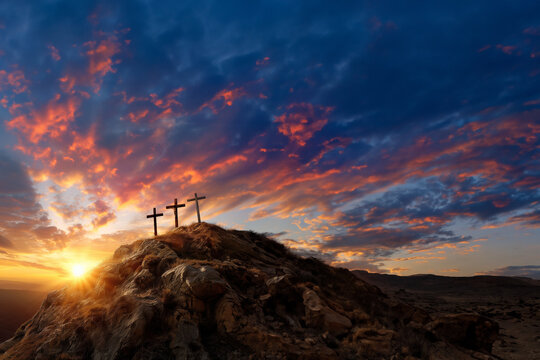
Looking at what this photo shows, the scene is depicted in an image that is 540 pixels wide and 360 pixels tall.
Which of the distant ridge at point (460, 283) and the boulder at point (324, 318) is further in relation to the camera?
the distant ridge at point (460, 283)

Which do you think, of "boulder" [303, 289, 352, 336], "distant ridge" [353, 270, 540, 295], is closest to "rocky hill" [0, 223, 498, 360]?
"boulder" [303, 289, 352, 336]

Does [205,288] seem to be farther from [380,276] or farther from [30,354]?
[380,276]

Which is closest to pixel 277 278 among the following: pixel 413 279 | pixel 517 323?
pixel 517 323

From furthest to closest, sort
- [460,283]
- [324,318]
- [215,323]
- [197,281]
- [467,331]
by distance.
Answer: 1. [460,283]
2. [467,331]
3. [197,281]
4. [324,318]
5. [215,323]

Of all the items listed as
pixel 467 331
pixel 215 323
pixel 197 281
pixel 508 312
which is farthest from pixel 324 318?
pixel 508 312

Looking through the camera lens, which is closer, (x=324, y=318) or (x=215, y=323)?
(x=215, y=323)

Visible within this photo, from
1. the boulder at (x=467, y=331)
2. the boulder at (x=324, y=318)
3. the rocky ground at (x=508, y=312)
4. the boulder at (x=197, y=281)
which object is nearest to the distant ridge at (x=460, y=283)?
the rocky ground at (x=508, y=312)

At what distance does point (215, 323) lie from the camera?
1205 cm

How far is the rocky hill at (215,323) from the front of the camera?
35.9 feet

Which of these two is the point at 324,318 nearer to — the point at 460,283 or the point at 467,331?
the point at 467,331

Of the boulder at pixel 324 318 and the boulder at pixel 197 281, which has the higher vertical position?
the boulder at pixel 197 281

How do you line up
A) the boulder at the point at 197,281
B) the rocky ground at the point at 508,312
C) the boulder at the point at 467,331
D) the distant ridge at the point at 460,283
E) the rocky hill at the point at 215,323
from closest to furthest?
the rocky hill at the point at 215,323, the boulder at the point at 197,281, the boulder at the point at 467,331, the rocky ground at the point at 508,312, the distant ridge at the point at 460,283

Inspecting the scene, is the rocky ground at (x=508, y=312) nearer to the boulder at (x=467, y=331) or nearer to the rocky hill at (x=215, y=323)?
the boulder at (x=467, y=331)

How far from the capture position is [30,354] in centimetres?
1250
